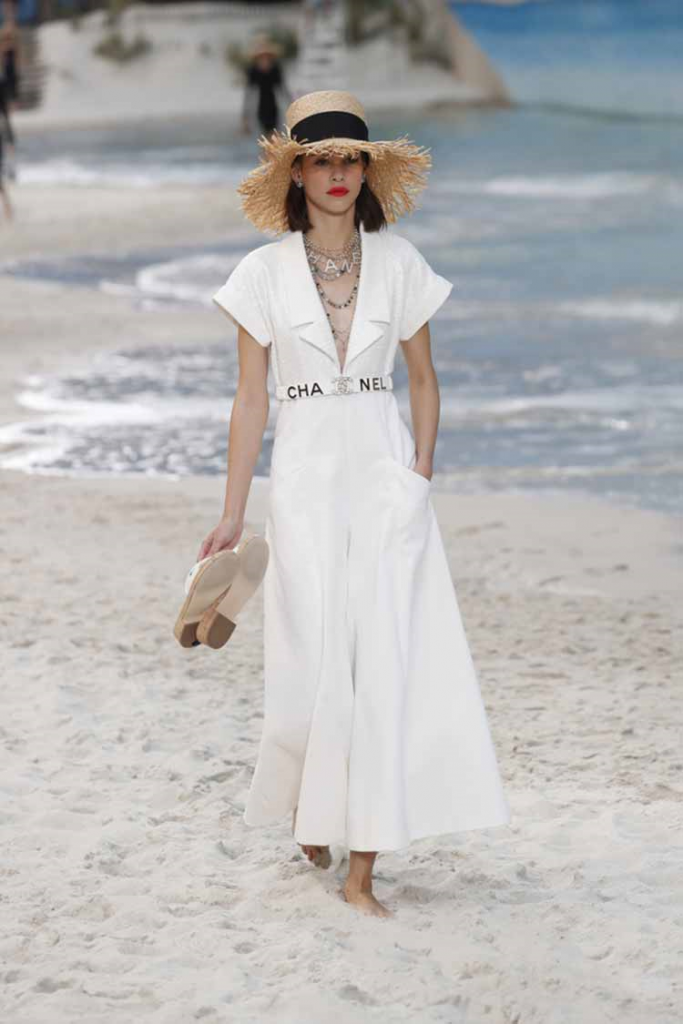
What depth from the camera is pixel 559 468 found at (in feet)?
29.9

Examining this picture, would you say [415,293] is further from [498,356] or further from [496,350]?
[496,350]

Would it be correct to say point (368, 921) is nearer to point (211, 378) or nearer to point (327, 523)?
point (327, 523)

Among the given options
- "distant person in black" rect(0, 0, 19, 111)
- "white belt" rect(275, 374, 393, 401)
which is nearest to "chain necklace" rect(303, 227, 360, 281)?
"white belt" rect(275, 374, 393, 401)

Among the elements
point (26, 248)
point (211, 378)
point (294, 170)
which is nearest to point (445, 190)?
point (26, 248)

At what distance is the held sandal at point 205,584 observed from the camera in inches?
153

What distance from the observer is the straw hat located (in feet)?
13.0

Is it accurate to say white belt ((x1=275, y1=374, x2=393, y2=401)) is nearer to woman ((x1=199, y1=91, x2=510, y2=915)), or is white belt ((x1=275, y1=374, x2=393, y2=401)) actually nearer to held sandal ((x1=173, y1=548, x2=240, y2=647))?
woman ((x1=199, y1=91, x2=510, y2=915))

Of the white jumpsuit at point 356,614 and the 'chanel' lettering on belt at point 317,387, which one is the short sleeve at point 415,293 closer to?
the white jumpsuit at point 356,614

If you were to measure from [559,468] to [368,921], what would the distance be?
530 cm

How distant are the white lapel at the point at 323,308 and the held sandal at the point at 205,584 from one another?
1.55ft

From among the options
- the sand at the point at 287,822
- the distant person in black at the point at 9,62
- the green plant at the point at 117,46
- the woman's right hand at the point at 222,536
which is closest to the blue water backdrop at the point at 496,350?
the sand at the point at 287,822

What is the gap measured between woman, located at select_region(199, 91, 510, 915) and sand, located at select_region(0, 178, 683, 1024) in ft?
0.91

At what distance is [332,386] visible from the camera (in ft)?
13.1

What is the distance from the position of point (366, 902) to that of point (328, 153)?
1584 mm
